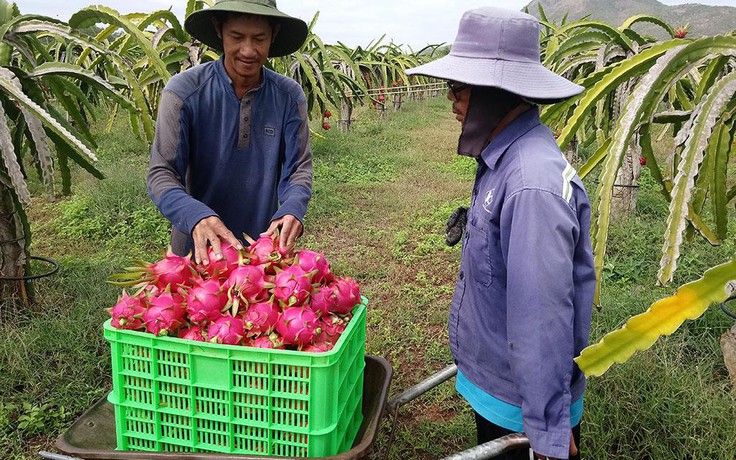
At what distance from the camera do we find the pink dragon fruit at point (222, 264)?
148cm

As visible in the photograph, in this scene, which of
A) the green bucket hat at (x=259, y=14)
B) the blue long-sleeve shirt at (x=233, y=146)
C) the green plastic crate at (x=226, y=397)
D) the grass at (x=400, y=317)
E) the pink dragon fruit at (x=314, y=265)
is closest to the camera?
the green plastic crate at (x=226, y=397)

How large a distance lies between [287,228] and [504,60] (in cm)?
88

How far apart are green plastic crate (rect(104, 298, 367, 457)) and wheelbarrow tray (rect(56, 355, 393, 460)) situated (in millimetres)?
66

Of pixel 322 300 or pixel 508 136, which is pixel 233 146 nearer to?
pixel 322 300

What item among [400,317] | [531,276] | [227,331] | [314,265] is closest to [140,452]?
[227,331]

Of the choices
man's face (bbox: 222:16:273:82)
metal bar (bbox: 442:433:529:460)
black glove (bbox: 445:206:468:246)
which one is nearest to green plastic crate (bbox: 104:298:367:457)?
metal bar (bbox: 442:433:529:460)

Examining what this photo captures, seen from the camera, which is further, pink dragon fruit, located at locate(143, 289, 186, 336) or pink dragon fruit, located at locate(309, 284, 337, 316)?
pink dragon fruit, located at locate(309, 284, 337, 316)

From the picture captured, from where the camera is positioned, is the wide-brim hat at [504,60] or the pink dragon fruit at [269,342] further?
the wide-brim hat at [504,60]

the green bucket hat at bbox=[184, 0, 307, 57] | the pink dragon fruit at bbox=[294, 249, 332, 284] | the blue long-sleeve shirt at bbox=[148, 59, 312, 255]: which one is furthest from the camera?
the blue long-sleeve shirt at bbox=[148, 59, 312, 255]

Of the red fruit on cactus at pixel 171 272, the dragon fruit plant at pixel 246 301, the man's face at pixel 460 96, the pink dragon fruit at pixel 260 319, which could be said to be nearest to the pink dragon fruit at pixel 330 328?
the dragon fruit plant at pixel 246 301

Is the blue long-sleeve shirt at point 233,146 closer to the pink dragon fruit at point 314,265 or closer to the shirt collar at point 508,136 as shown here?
the pink dragon fruit at point 314,265

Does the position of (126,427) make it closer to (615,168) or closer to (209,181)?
(209,181)

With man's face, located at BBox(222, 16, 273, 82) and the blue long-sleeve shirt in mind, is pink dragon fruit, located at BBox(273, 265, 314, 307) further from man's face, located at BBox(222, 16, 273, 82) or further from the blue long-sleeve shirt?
man's face, located at BBox(222, 16, 273, 82)

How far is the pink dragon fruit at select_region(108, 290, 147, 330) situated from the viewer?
134cm
